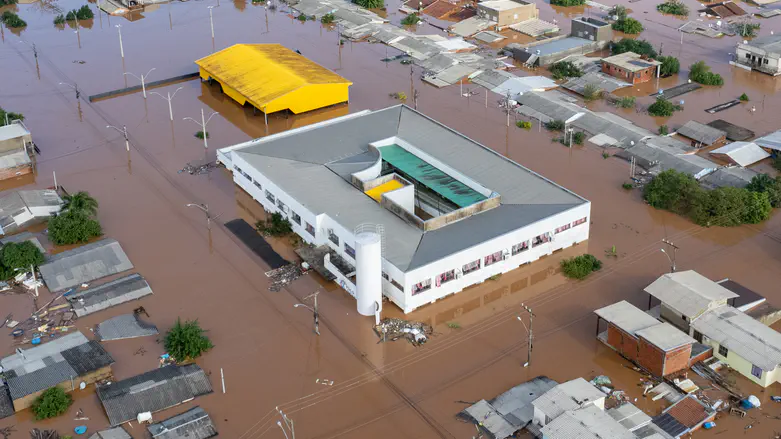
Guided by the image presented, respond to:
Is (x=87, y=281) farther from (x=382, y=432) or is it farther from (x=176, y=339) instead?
(x=382, y=432)

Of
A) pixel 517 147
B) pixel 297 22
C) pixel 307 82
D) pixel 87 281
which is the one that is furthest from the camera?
pixel 297 22

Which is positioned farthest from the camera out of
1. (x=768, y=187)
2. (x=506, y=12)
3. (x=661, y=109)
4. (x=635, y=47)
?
(x=506, y=12)

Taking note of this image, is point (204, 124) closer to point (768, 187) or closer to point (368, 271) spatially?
point (368, 271)

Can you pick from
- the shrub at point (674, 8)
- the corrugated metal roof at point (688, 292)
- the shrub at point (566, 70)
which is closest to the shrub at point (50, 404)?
the corrugated metal roof at point (688, 292)

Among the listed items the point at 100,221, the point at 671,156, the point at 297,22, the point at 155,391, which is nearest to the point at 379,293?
Result: the point at 155,391

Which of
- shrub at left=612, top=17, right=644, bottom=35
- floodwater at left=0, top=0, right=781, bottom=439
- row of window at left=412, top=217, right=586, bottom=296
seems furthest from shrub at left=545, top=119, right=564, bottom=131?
shrub at left=612, top=17, right=644, bottom=35

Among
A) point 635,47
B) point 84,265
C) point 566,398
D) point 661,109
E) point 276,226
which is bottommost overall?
point 84,265

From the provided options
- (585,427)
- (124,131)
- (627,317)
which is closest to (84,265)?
(124,131)

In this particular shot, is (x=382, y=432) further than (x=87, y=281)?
No
